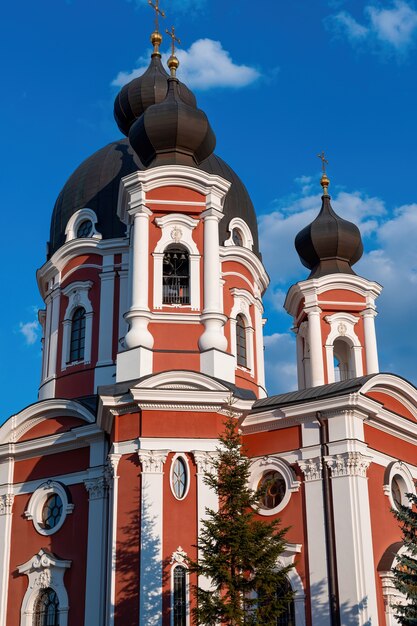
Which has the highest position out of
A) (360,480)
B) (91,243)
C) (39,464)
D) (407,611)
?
(91,243)

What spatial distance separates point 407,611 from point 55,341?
36.3 ft

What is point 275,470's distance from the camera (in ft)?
59.9

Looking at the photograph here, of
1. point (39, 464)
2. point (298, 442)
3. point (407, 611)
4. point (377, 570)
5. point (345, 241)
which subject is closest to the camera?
point (407, 611)

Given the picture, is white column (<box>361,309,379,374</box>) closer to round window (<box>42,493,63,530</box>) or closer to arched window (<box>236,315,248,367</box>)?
arched window (<box>236,315,248,367</box>)

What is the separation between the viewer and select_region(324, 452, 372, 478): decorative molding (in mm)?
17297

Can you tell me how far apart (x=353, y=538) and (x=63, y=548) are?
20.0 ft

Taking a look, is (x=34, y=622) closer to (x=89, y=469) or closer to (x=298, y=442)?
(x=89, y=469)

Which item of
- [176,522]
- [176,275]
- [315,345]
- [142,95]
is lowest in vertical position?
[176,522]

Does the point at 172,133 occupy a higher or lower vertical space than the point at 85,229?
higher

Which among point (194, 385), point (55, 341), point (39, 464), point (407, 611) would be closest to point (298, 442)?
point (194, 385)

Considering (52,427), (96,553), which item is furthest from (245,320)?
(96,553)

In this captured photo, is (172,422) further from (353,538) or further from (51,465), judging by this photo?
(51,465)

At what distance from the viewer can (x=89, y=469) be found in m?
19.2

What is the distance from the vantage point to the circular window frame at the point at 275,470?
17.8m
